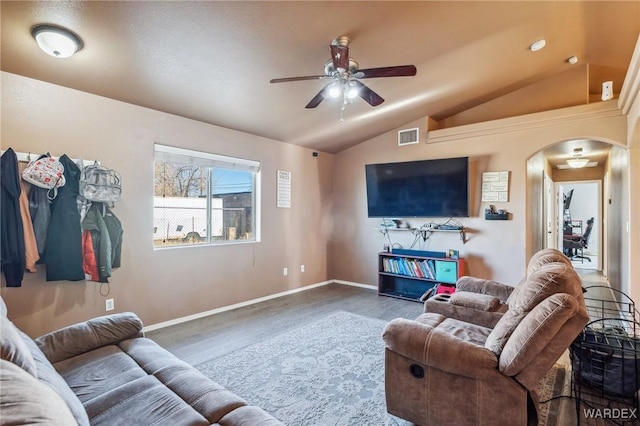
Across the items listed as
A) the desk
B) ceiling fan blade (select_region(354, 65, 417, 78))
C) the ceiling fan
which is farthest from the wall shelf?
the desk

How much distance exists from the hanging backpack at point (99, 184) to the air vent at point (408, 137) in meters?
4.01

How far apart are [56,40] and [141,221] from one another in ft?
5.84

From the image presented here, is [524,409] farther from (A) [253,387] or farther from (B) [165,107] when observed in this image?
(B) [165,107]

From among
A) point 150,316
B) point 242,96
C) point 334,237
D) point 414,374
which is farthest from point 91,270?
point 334,237

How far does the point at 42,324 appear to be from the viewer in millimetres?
2799

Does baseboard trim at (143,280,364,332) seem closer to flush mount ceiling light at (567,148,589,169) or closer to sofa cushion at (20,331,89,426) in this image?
sofa cushion at (20,331,89,426)

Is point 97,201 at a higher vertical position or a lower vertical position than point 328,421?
higher

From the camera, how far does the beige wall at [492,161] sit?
149 inches

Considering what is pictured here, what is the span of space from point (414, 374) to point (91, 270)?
9.70 feet

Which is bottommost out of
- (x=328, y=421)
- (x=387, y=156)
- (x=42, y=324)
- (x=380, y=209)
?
(x=328, y=421)

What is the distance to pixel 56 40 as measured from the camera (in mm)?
2217

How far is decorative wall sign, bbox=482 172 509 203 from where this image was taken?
4.26m

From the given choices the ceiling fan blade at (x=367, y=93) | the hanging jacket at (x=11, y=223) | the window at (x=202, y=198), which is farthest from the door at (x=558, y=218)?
the hanging jacket at (x=11, y=223)

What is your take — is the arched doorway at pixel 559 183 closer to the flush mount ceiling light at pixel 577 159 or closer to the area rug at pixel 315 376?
the flush mount ceiling light at pixel 577 159
